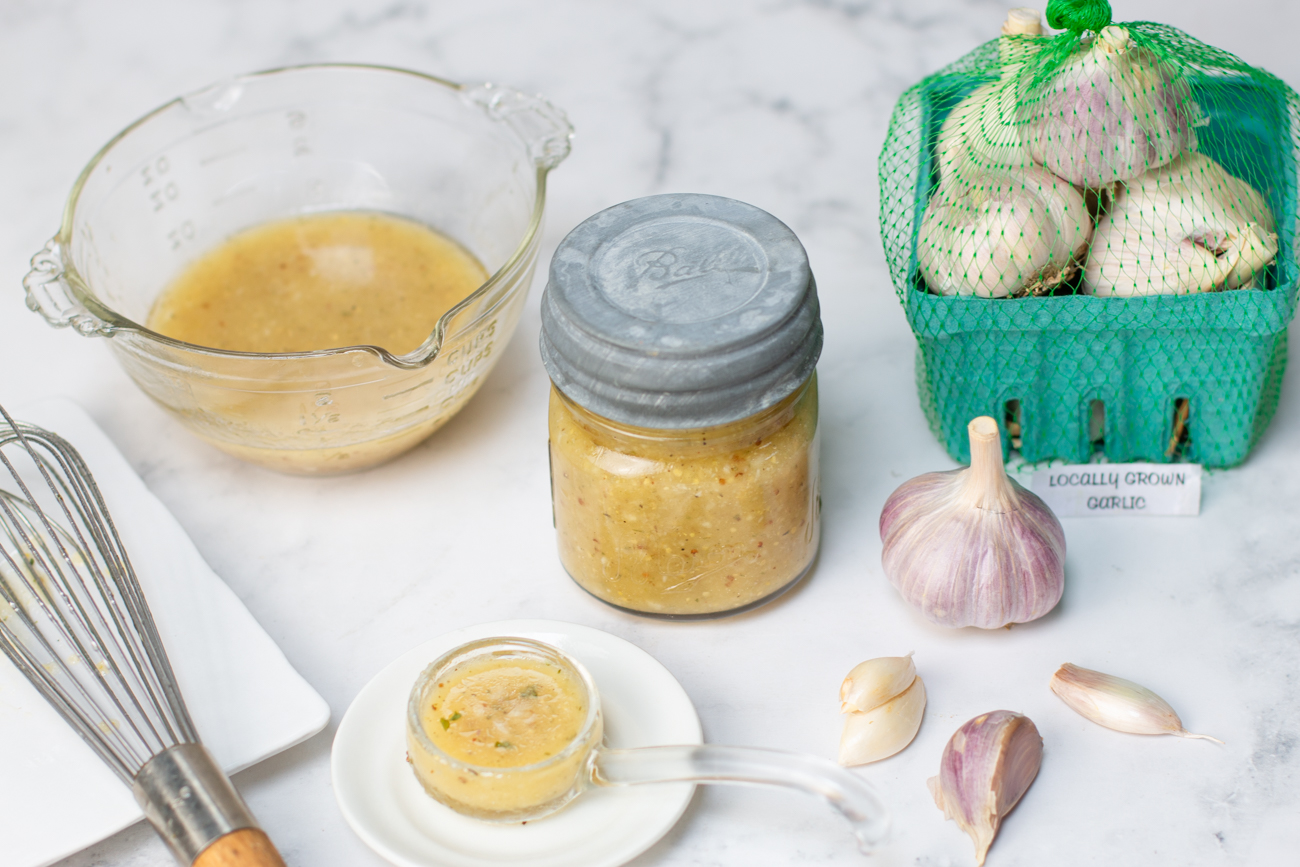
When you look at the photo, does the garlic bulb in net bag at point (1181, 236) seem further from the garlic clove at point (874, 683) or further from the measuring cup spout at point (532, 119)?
the measuring cup spout at point (532, 119)

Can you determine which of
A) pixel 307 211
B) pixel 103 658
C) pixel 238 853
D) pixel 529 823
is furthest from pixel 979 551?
pixel 307 211

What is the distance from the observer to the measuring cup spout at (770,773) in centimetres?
77

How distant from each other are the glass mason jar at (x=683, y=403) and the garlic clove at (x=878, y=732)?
120 mm

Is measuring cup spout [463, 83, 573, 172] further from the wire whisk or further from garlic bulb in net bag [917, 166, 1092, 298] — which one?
the wire whisk

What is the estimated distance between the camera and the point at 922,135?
1.07m

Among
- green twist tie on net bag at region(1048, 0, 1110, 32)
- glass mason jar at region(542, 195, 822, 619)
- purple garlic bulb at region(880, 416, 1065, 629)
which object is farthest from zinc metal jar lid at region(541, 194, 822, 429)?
green twist tie on net bag at region(1048, 0, 1110, 32)

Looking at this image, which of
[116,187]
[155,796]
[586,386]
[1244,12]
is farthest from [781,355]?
[1244,12]

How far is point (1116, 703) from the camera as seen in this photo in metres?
0.89

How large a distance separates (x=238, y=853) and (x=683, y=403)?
36 centimetres

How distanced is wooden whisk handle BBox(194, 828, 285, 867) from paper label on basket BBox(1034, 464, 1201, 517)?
607mm

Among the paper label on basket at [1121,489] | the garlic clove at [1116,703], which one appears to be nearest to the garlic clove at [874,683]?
the garlic clove at [1116,703]

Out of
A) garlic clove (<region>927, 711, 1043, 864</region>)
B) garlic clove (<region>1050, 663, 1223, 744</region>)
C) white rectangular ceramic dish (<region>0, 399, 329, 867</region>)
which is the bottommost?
garlic clove (<region>1050, 663, 1223, 744</region>)

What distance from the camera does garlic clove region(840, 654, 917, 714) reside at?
89cm

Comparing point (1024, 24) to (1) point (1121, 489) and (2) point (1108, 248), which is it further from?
(1) point (1121, 489)
